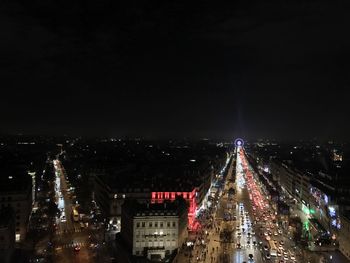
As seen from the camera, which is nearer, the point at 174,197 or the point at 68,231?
the point at 68,231

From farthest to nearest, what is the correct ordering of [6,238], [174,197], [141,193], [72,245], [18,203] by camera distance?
1. [141,193]
2. [174,197]
3. [18,203]
4. [72,245]
5. [6,238]

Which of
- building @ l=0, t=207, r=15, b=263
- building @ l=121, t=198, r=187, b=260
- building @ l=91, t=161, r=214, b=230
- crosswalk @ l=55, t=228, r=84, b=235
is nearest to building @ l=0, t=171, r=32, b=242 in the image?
crosswalk @ l=55, t=228, r=84, b=235

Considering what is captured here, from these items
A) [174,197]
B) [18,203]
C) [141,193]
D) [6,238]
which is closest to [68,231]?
[18,203]

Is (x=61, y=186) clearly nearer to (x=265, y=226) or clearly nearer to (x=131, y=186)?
(x=131, y=186)

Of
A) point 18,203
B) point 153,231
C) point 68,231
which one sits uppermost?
point 18,203

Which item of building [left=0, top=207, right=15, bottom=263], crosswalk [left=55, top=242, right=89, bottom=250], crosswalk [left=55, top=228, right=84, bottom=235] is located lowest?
crosswalk [left=55, top=242, right=89, bottom=250]

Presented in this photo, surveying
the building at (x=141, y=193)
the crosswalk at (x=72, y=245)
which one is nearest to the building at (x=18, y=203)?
the crosswalk at (x=72, y=245)

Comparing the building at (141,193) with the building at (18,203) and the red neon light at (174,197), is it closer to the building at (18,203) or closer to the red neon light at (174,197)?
the red neon light at (174,197)

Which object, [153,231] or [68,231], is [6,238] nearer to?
[153,231]

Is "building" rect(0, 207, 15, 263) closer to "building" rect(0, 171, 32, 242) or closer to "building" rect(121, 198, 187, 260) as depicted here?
"building" rect(0, 171, 32, 242)
